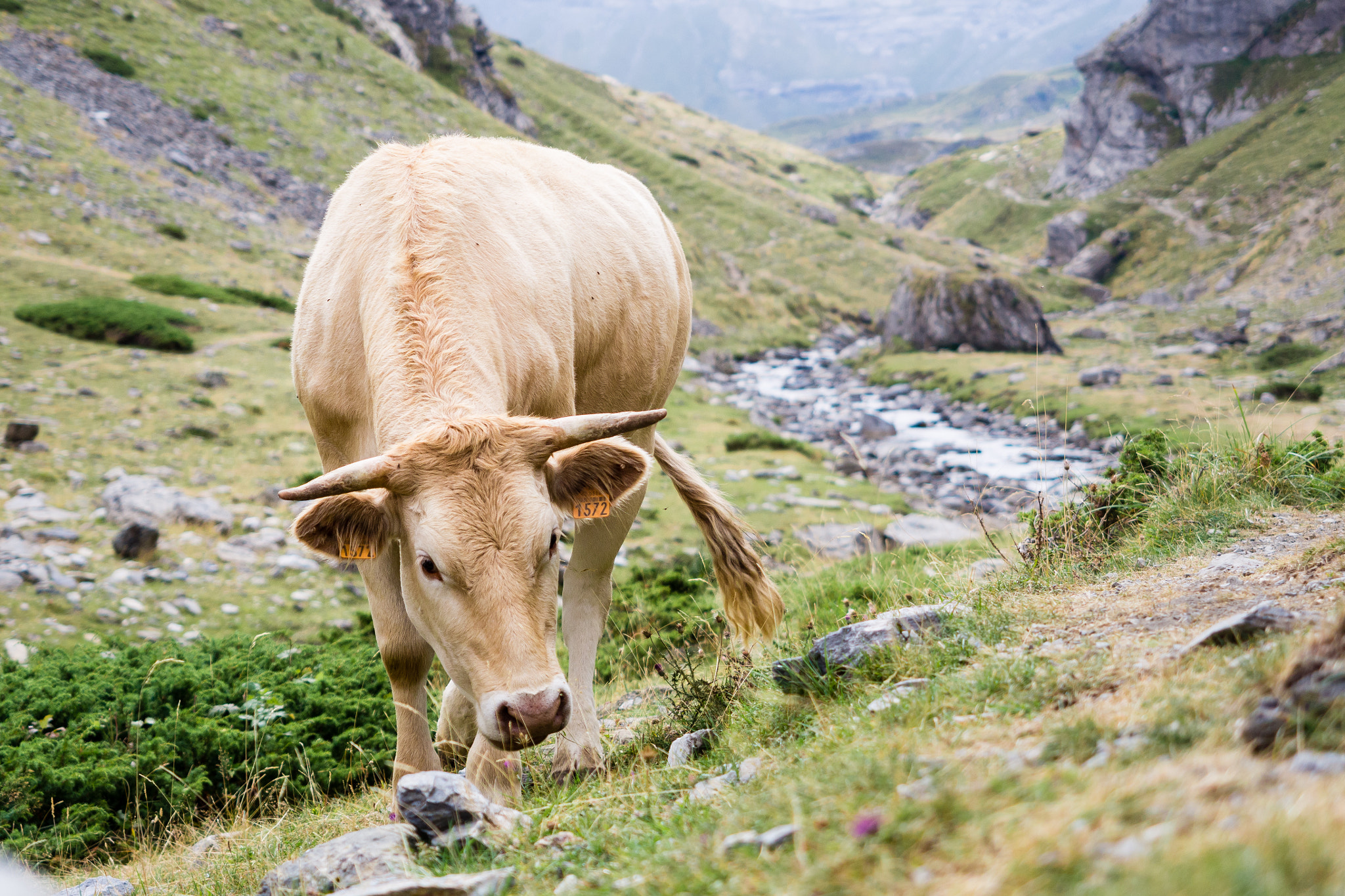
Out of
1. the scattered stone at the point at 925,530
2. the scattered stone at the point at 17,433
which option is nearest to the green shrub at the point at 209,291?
the scattered stone at the point at 17,433

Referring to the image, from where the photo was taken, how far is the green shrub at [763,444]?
875 inches

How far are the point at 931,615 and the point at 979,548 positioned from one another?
3534 mm

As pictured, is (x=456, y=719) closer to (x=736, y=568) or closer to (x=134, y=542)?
(x=736, y=568)

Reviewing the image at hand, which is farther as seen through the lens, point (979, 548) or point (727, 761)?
point (979, 548)

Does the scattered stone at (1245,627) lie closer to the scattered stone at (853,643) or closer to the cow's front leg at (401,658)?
the scattered stone at (853,643)

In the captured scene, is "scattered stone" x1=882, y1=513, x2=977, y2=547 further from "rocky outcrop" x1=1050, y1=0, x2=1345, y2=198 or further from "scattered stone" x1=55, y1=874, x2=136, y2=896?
"rocky outcrop" x1=1050, y1=0, x2=1345, y2=198

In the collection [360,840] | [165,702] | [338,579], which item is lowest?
[338,579]

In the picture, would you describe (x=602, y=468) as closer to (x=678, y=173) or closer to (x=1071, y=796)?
(x=1071, y=796)

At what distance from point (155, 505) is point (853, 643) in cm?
1120

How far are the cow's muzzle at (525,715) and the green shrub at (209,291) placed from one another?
72.2ft

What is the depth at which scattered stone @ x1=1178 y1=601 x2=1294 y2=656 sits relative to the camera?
260cm

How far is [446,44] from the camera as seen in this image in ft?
206

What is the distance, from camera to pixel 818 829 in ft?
6.63

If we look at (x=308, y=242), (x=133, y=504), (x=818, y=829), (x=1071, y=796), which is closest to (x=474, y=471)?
(x=818, y=829)
